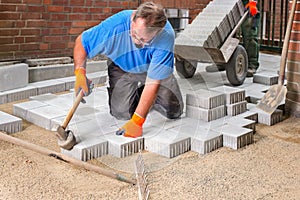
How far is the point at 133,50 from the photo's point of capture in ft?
7.20

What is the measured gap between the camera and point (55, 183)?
94.0 inches

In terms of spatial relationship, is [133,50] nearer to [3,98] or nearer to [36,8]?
[3,98]

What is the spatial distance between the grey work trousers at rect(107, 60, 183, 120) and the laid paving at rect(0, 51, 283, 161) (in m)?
0.07

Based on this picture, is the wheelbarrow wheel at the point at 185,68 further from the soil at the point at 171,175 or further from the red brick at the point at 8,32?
the red brick at the point at 8,32

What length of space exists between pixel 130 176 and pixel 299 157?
1.18m

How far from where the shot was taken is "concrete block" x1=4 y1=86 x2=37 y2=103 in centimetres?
400

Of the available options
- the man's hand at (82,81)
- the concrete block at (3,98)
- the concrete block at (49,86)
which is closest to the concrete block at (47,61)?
the concrete block at (49,86)

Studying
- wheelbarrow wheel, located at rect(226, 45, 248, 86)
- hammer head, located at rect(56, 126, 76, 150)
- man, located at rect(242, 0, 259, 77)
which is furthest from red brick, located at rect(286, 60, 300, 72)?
hammer head, located at rect(56, 126, 76, 150)

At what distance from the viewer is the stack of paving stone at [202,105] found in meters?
3.14

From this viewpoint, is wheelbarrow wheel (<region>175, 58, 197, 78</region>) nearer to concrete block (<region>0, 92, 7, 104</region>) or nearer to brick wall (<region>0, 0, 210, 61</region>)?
concrete block (<region>0, 92, 7, 104</region>)

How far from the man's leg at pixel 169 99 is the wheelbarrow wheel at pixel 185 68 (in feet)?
0.59

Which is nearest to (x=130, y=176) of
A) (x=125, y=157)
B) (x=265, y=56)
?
(x=125, y=157)

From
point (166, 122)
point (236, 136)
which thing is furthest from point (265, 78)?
point (166, 122)

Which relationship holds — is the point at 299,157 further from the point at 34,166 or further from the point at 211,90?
the point at 34,166
